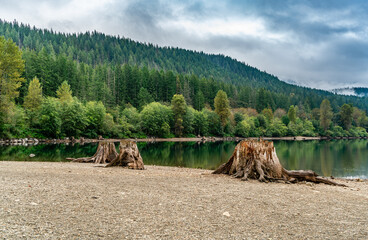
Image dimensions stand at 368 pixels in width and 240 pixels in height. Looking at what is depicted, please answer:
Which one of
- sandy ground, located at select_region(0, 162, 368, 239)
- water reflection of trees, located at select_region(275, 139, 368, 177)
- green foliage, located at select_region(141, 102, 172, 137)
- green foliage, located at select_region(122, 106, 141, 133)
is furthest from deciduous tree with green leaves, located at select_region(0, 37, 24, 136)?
sandy ground, located at select_region(0, 162, 368, 239)

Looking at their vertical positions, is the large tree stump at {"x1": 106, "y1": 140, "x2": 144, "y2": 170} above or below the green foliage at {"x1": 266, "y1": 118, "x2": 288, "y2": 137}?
below

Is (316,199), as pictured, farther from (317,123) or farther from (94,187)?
(317,123)

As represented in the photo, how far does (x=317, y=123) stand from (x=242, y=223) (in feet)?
542

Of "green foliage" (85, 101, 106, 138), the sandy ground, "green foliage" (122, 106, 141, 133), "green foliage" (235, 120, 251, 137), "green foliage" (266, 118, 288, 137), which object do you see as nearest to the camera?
the sandy ground

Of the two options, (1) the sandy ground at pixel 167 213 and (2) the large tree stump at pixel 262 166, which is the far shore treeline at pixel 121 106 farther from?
(1) the sandy ground at pixel 167 213

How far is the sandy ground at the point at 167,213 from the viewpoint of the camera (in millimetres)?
6043

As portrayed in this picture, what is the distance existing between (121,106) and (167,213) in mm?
113493

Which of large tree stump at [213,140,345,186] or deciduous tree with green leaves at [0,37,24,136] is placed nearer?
large tree stump at [213,140,345,186]

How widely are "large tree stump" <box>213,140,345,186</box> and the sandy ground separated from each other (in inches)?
140

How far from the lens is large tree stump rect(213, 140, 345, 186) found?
49.1 ft

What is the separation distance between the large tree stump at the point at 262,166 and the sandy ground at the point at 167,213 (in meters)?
3.57

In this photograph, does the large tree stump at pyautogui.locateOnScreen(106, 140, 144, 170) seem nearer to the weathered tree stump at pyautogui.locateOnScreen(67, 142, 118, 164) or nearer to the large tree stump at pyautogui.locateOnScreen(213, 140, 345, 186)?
the weathered tree stump at pyautogui.locateOnScreen(67, 142, 118, 164)

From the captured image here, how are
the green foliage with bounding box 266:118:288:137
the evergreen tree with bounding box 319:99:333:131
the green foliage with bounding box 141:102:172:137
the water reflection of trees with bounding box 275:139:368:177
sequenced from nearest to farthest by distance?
the water reflection of trees with bounding box 275:139:368:177
the green foliage with bounding box 141:102:172:137
the green foliage with bounding box 266:118:288:137
the evergreen tree with bounding box 319:99:333:131

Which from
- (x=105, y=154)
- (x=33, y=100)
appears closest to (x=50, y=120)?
(x=33, y=100)
